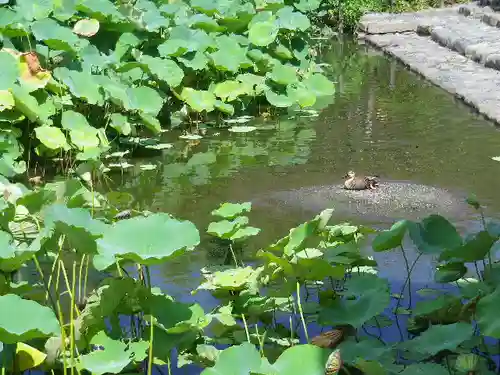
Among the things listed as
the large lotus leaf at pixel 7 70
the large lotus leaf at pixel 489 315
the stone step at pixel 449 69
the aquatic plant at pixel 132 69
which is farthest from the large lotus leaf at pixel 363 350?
the stone step at pixel 449 69

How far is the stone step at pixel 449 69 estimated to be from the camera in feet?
22.0

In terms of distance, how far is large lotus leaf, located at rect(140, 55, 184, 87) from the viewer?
577 cm

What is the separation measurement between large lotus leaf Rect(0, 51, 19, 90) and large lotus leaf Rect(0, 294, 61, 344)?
8.03ft

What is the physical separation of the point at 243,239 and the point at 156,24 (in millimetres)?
2696

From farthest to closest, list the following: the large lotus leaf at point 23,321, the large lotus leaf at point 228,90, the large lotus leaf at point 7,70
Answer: the large lotus leaf at point 228,90 < the large lotus leaf at point 7,70 < the large lotus leaf at point 23,321

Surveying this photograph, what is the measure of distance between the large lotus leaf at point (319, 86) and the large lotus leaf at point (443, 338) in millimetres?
4688

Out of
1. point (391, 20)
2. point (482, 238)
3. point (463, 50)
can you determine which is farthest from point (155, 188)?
point (391, 20)

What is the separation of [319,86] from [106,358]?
194 inches

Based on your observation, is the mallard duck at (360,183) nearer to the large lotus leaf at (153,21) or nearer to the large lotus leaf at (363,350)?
the large lotus leaf at (153,21)

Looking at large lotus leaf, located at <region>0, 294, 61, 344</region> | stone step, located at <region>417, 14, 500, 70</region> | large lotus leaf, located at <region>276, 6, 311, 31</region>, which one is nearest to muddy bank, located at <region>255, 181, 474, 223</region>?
large lotus leaf, located at <region>0, 294, 61, 344</region>

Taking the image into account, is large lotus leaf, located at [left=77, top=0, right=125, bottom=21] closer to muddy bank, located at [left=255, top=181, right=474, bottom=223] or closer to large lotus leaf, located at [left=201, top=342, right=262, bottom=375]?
muddy bank, located at [left=255, top=181, right=474, bottom=223]

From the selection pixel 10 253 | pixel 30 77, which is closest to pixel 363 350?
pixel 10 253

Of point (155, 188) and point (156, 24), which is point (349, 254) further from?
point (156, 24)

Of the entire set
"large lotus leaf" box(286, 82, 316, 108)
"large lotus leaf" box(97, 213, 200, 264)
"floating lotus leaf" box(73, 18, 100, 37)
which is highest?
"large lotus leaf" box(97, 213, 200, 264)
